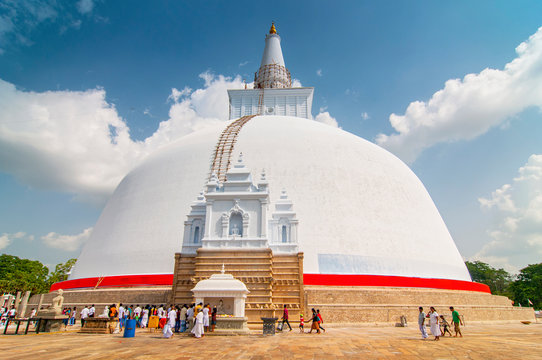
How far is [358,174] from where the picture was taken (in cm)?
2050

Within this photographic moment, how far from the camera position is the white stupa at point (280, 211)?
1692cm

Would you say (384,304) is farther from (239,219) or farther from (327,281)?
(239,219)

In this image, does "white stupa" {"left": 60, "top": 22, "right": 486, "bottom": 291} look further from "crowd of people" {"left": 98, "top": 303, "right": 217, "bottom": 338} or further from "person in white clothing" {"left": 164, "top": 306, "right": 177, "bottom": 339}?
"person in white clothing" {"left": 164, "top": 306, "right": 177, "bottom": 339}

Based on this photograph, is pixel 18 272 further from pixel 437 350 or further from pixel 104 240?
pixel 437 350

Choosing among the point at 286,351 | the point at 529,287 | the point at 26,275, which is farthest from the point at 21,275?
the point at 529,287

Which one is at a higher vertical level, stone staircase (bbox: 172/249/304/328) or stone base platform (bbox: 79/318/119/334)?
stone staircase (bbox: 172/249/304/328)

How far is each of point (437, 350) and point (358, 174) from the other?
42.7 ft

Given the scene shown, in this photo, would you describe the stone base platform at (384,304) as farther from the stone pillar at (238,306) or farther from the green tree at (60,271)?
the green tree at (60,271)

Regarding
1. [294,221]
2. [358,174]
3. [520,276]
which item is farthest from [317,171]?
[520,276]

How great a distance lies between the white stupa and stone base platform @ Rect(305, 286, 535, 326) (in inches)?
25.3

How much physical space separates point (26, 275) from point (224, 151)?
3809 centimetres

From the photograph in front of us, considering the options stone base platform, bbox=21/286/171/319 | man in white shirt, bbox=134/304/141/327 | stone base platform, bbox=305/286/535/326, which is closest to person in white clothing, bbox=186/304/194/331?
stone base platform, bbox=21/286/171/319

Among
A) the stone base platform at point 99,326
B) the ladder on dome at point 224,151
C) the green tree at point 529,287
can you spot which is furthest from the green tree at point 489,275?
the stone base platform at point 99,326

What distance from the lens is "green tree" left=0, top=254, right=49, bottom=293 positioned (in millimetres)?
37875
